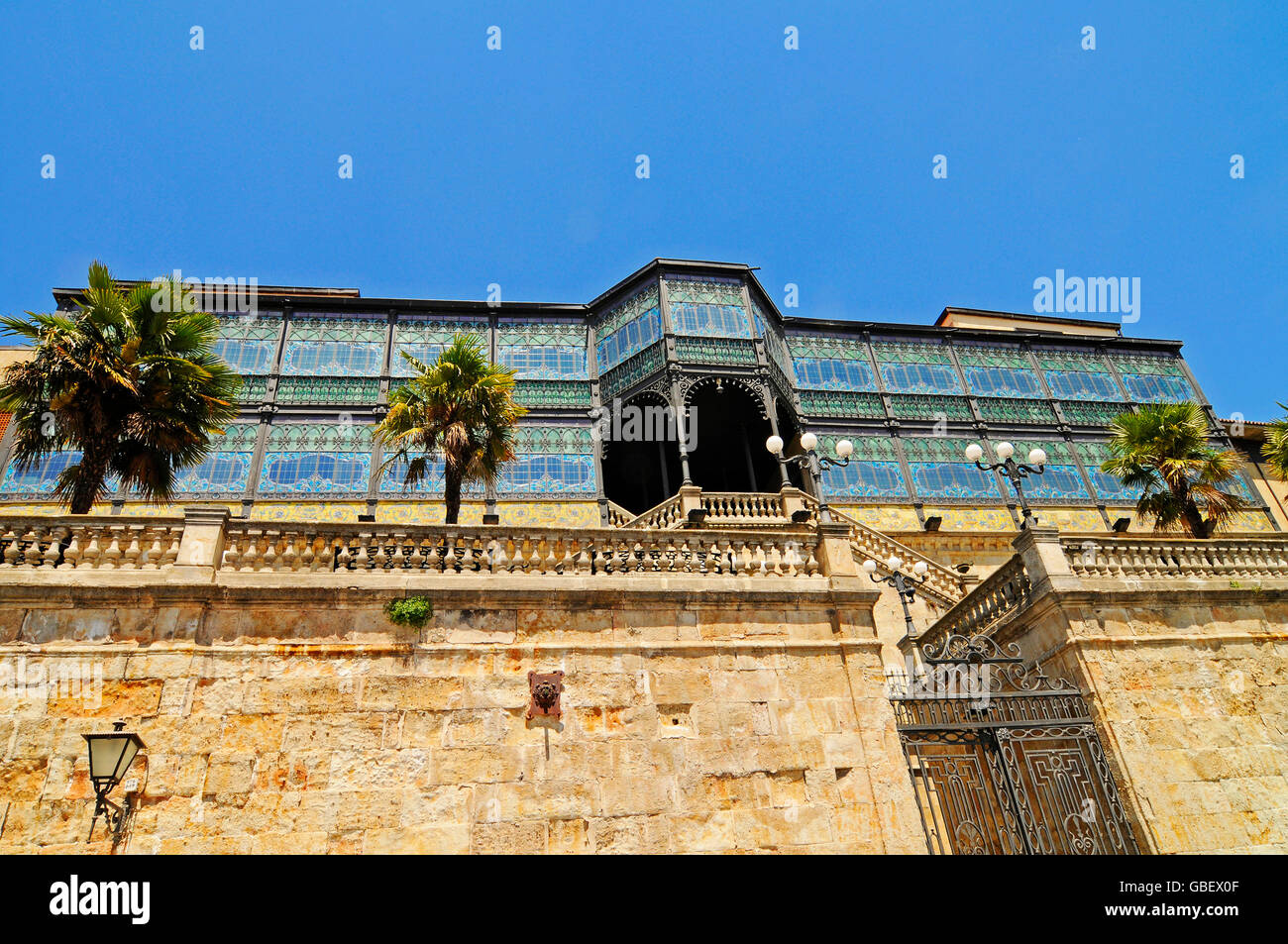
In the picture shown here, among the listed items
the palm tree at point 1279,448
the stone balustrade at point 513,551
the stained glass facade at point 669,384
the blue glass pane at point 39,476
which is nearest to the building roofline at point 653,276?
the stained glass facade at point 669,384

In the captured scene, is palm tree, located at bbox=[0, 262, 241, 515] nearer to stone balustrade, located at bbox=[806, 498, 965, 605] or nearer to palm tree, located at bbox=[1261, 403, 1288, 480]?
stone balustrade, located at bbox=[806, 498, 965, 605]

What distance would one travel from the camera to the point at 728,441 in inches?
949

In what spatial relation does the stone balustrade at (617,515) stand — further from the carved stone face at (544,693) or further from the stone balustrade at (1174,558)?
the carved stone face at (544,693)

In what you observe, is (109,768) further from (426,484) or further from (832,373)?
(832,373)

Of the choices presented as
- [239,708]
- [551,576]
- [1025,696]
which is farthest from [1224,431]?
[239,708]

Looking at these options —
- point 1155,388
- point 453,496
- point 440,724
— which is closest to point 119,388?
point 453,496

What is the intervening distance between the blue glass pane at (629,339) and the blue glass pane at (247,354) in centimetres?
961

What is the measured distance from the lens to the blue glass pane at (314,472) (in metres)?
19.6

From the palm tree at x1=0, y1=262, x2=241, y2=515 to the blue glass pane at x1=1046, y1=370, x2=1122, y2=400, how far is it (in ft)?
80.9

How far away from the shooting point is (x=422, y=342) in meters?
23.0

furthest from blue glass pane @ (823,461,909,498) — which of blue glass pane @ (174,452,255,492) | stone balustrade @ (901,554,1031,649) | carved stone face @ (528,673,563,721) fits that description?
blue glass pane @ (174,452,255,492)

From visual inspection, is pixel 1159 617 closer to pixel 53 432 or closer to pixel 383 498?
pixel 53 432
